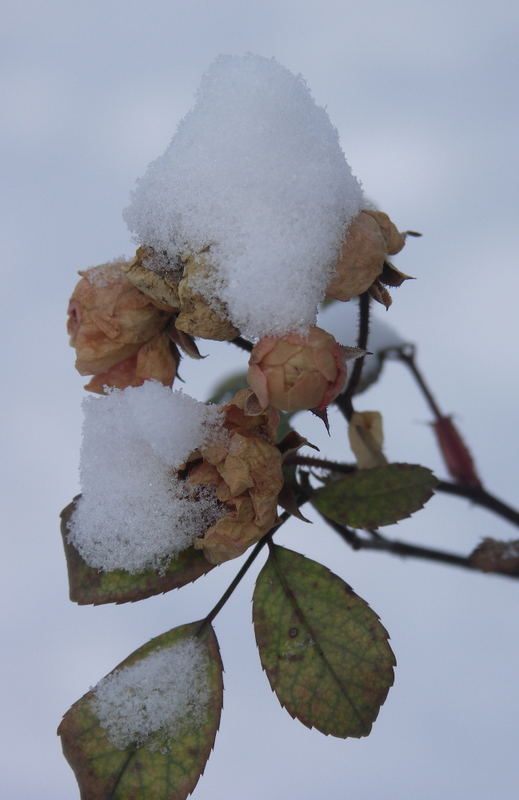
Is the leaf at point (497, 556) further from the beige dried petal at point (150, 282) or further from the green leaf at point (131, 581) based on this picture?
the beige dried petal at point (150, 282)

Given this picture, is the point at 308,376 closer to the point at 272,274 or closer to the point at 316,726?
the point at 272,274

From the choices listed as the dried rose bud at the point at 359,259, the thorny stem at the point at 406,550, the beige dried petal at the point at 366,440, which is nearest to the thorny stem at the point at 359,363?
the beige dried petal at the point at 366,440

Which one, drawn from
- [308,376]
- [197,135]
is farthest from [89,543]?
[197,135]

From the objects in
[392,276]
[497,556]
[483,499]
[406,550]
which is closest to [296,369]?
[392,276]

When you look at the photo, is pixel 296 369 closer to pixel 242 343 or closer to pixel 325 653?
pixel 242 343

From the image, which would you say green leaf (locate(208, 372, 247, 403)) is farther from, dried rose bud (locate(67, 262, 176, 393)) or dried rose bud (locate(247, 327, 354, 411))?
dried rose bud (locate(247, 327, 354, 411))

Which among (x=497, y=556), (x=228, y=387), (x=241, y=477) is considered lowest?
(x=497, y=556)

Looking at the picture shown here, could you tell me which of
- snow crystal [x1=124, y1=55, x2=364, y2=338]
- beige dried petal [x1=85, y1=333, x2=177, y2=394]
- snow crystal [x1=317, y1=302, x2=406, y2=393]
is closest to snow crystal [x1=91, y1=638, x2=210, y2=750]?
beige dried petal [x1=85, y1=333, x2=177, y2=394]
